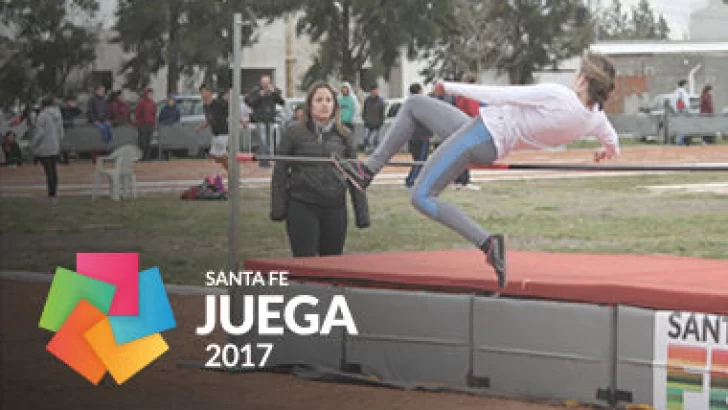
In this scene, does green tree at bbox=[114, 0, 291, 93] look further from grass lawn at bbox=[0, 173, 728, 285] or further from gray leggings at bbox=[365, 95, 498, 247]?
gray leggings at bbox=[365, 95, 498, 247]

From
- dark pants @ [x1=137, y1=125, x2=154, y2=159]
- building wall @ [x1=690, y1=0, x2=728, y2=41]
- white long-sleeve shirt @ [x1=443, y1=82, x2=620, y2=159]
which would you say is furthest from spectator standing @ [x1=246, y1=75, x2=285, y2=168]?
building wall @ [x1=690, y1=0, x2=728, y2=41]

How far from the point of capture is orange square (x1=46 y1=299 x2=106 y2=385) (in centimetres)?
1050

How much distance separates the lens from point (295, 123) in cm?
1198

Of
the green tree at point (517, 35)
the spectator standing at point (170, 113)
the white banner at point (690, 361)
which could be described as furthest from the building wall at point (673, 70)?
the white banner at point (690, 361)

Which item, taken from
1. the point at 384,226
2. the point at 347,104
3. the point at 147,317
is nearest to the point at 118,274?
the point at 147,317

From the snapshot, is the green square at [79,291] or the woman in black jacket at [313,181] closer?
the green square at [79,291]

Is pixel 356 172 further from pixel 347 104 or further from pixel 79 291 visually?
pixel 347 104

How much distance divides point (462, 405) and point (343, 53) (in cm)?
4526

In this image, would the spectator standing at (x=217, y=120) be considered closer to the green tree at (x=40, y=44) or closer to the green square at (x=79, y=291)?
the green square at (x=79, y=291)

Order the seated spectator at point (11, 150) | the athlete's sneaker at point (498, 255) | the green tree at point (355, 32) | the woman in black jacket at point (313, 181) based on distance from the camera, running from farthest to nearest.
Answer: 1. the green tree at point (355, 32)
2. the seated spectator at point (11, 150)
3. the woman in black jacket at point (313, 181)
4. the athlete's sneaker at point (498, 255)

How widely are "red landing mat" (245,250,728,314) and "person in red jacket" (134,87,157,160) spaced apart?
1087 inches

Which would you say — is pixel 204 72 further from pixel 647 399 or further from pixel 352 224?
pixel 647 399

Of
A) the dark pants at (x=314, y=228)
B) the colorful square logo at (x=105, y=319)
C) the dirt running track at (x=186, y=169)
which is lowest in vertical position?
the dirt running track at (x=186, y=169)

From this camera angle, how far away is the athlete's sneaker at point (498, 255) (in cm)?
909
